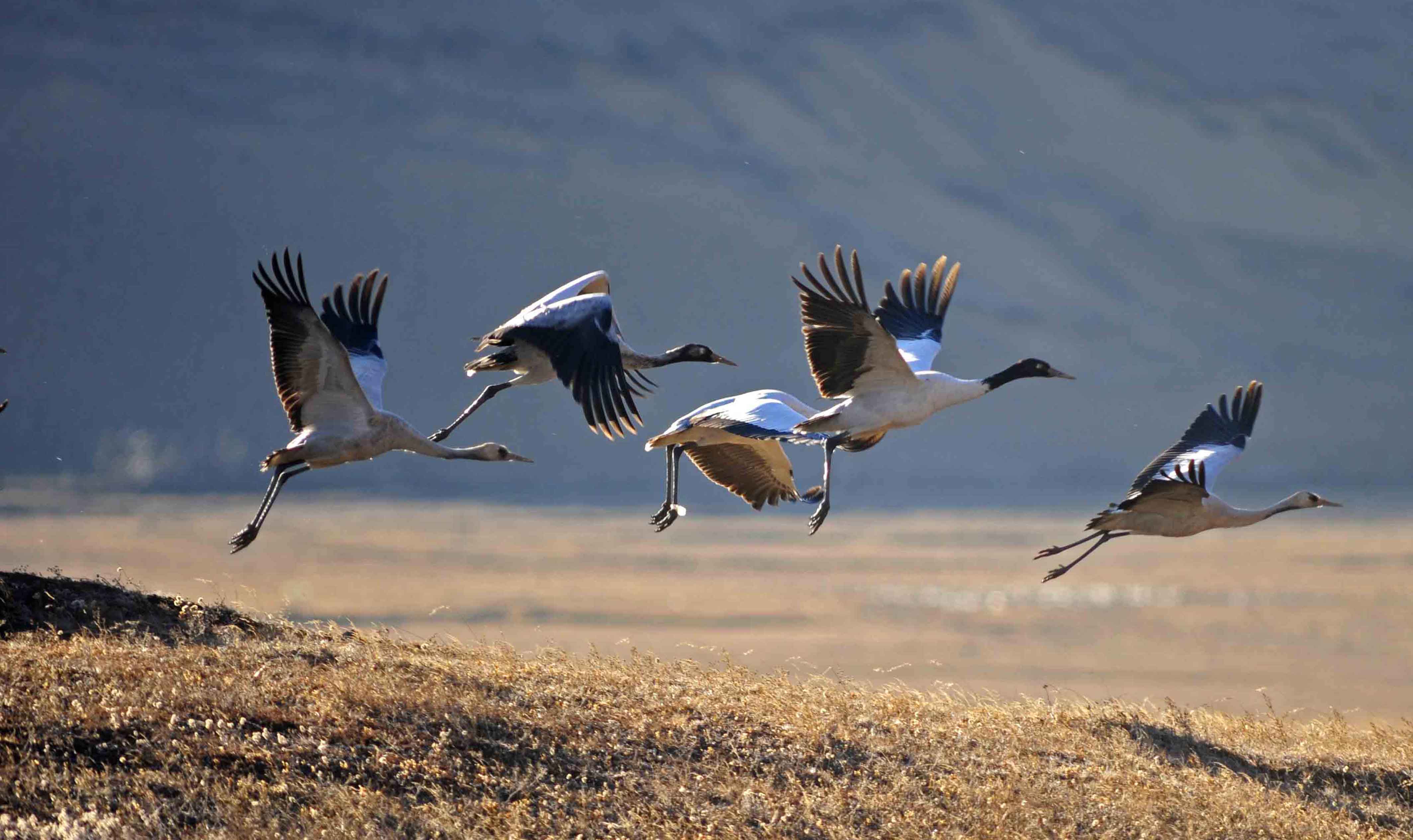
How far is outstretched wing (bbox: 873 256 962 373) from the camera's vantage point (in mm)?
11453

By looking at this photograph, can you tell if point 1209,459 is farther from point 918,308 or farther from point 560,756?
point 560,756

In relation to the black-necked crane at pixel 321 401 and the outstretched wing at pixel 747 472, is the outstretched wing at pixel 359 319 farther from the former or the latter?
the outstretched wing at pixel 747 472

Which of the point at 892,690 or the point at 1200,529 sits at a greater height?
the point at 1200,529

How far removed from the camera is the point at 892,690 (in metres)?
10.1

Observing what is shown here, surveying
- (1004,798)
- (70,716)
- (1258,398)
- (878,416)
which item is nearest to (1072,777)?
(1004,798)

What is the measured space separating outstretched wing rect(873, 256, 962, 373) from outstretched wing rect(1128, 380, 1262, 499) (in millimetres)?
2213

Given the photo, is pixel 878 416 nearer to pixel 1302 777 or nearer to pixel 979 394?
pixel 979 394

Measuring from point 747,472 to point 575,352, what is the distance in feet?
10.2

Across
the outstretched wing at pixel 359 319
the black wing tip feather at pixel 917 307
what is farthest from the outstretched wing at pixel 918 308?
the outstretched wing at pixel 359 319

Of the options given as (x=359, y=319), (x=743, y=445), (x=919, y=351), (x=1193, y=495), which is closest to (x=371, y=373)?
(x=359, y=319)

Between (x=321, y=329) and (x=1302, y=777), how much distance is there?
295 inches

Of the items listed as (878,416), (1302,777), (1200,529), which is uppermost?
(878,416)

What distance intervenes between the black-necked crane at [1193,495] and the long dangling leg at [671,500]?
3.16 m

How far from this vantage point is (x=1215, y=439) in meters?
11.9
